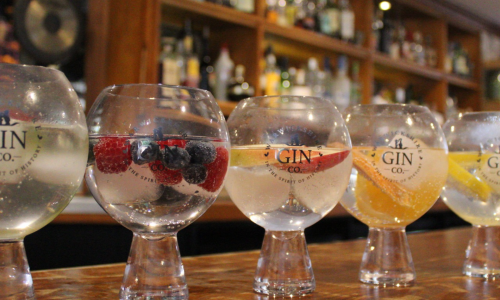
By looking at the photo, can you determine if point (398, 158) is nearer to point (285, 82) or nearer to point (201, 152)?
point (201, 152)

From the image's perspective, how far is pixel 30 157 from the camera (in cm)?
42

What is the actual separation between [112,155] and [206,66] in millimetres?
1979

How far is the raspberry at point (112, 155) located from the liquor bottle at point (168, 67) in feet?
5.53

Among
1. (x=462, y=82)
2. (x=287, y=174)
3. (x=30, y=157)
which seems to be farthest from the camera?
(x=462, y=82)

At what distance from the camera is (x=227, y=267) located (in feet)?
2.24

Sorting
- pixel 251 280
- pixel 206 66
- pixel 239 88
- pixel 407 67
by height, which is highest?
pixel 407 67

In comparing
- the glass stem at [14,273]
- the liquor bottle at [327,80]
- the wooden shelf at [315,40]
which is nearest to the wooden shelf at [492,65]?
the wooden shelf at [315,40]

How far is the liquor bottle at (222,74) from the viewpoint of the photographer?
7.70 ft

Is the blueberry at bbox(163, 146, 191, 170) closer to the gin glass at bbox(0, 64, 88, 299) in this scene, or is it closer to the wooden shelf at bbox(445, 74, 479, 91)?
the gin glass at bbox(0, 64, 88, 299)

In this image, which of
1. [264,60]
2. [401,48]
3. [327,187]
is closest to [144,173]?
[327,187]

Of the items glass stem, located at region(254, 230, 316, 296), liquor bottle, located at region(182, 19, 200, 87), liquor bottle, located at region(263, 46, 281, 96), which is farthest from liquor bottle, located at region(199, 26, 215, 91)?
glass stem, located at region(254, 230, 316, 296)

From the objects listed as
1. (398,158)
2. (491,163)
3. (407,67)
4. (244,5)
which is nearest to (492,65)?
(407,67)

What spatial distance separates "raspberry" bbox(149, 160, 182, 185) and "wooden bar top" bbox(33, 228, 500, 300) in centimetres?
13

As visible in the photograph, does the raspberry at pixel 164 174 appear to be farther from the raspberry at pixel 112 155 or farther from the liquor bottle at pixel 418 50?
the liquor bottle at pixel 418 50
